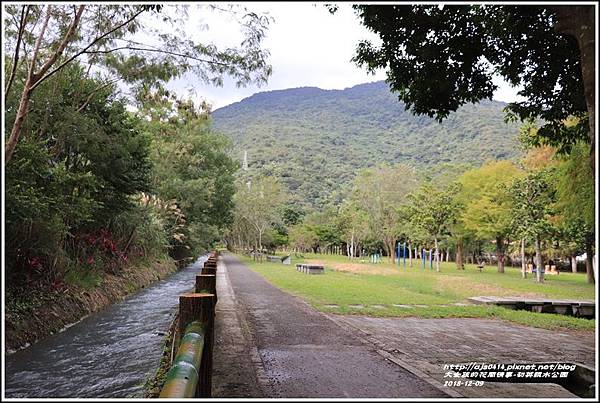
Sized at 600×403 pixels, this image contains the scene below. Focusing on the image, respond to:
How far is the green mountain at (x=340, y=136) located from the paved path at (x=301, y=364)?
28396 millimetres

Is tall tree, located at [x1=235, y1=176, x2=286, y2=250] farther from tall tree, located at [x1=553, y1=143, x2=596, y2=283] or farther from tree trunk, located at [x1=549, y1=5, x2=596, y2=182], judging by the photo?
tree trunk, located at [x1=549, y1=5, x2=596, y2=182]

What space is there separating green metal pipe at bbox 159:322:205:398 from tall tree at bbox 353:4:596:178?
4.32 metres

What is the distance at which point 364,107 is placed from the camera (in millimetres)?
64375

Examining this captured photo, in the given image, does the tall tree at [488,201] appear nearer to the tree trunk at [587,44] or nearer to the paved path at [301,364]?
the paved path at [301,364]

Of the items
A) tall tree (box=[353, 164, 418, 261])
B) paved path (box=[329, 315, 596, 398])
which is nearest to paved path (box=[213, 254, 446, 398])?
paved path (box=[329, 315, 596, 398])

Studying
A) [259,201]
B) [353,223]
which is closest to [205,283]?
[259,201]

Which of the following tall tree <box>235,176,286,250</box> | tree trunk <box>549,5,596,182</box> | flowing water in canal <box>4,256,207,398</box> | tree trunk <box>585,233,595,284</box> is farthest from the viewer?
tall tree <box>235,176,286,250</box>

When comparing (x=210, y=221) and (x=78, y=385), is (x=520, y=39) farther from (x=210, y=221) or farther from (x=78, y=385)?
(x=210, y=221)

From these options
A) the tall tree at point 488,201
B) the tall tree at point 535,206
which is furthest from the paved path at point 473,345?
the tall tree at point 488,201

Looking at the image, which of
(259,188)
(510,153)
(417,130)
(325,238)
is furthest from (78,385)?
(510,153)

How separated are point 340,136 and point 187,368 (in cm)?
6244

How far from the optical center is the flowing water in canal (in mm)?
5294

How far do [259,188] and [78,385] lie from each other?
104ft

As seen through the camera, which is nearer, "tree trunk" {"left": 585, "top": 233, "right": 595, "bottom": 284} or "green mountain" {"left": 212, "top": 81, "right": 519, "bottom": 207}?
"tree trunk" {"left": 585, "top": 233, "right": 595, "bottom": 284}
